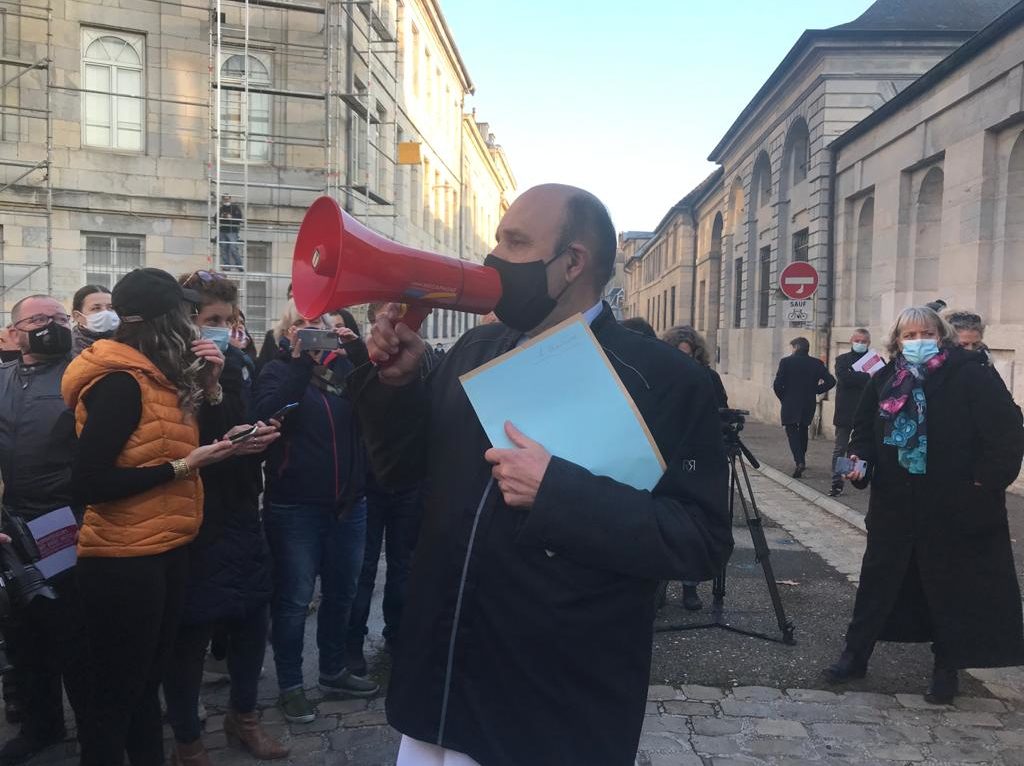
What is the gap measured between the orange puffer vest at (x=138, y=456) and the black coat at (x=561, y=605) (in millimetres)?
1443

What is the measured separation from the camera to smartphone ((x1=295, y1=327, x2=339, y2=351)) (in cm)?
310

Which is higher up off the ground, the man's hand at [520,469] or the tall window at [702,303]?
the tall window at [702,303]

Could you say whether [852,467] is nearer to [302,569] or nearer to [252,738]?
[302,569]

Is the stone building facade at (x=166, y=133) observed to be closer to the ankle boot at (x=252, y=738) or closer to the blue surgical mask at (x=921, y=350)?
the ankle boot at (x=252, y=738)

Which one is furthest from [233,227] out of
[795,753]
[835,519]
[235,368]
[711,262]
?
[711,262]

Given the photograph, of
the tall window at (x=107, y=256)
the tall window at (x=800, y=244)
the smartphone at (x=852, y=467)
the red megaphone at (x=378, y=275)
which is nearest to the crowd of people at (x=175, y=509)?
the red megaphone at (x=378, y=275)

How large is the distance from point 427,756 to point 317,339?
178 centimetres

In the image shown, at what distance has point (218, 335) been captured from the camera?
3.22 m

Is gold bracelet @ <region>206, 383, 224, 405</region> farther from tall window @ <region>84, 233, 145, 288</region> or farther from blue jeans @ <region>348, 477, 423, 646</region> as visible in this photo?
tall window @ <region>84, 233, 145, 288</region>

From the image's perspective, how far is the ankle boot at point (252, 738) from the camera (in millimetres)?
3340

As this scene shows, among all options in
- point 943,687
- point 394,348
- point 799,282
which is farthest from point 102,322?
point 799,282

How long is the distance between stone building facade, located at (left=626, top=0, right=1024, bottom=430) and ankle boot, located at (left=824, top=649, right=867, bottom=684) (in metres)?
7.93

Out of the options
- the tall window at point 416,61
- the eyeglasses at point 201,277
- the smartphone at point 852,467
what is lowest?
the smartphone at point 852,467

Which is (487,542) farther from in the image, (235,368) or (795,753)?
(795,753)
